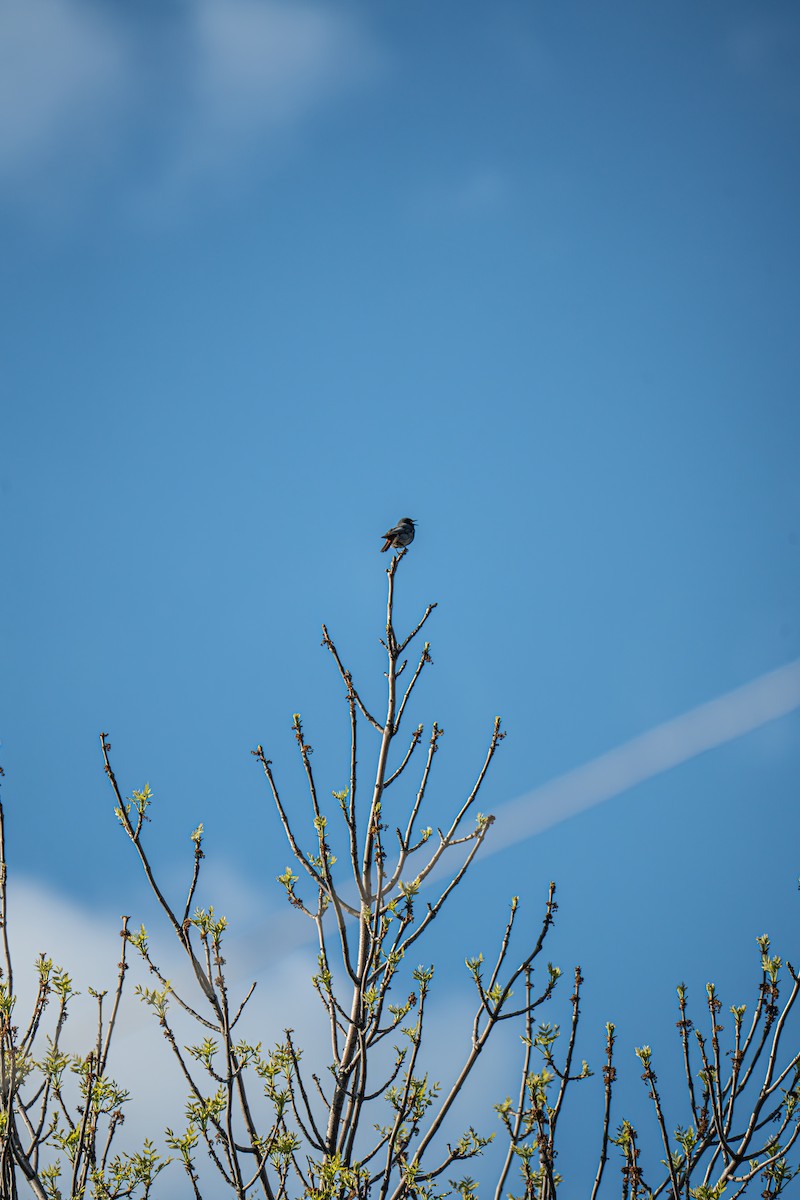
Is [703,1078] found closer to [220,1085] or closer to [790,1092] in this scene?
[790,1092]

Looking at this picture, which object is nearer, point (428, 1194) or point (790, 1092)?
point (428, 1194)

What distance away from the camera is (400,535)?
12242 mm

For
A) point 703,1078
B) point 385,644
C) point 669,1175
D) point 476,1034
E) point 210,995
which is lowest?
point 669,1175

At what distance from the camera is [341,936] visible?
18.5 ft

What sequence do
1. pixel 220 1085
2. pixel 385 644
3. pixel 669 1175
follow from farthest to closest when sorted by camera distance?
pixel 385 644
pixel 669 1175
pixel 220 1085

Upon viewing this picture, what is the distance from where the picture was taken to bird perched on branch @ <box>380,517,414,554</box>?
474 inches

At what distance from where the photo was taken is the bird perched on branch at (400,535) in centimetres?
1205

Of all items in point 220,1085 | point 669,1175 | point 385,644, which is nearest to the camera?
point 220,1085

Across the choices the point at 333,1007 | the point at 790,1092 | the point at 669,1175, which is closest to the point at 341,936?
the point at 333,1007

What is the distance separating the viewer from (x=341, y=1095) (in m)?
5.45

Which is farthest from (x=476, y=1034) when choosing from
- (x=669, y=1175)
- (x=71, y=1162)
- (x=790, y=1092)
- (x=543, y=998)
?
(x=71, y=1162)

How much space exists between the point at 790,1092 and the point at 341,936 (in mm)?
2823

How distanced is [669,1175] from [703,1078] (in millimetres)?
607

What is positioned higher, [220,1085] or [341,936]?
[341,936]
